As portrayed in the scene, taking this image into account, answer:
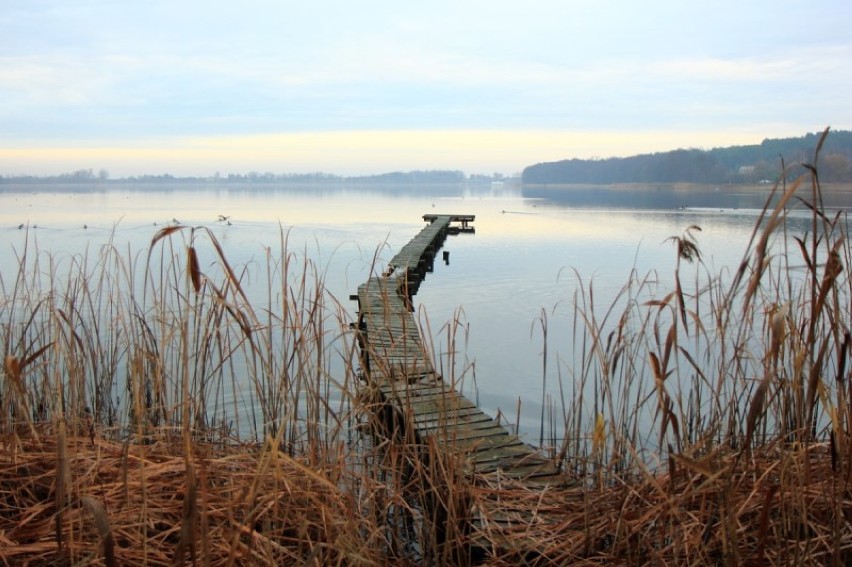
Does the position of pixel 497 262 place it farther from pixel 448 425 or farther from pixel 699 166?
pixel 699 166

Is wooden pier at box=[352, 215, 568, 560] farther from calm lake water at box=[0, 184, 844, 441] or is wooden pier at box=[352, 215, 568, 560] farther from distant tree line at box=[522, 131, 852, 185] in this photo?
distant tree line at box=[522, 131, 852, 185]

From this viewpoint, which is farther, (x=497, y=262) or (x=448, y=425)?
(x=497, y=262)

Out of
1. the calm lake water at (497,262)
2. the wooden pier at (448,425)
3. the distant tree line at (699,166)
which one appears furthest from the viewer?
the distant tree line at (699,166)

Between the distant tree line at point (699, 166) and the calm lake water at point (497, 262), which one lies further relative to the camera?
the distant tree line at point (699, 166)

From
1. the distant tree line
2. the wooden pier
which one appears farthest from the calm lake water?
the distant tree line

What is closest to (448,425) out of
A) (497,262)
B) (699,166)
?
(497,262)

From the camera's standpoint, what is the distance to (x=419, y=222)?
86.9 feet

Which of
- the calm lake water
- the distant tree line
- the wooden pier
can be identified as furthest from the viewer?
the distant tree line

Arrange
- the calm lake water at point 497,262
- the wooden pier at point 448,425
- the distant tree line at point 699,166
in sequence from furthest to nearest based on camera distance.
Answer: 1. the distant tree line at point 699,166
2. the calm lake water at point 497,262
3. the wooden pier at point 448,425

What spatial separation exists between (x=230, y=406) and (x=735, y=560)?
163 inches

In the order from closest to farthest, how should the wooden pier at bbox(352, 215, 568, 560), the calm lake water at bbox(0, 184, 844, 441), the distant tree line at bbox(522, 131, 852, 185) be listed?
the wooden pier at bbox(352, 215, 568, 560) < the calm lake water at bbox(0, 184, 844, 441) < the distant tree line at bbox(522, 131, 852, 185)

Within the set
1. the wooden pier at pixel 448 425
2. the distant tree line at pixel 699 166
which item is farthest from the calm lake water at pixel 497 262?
the distant tree line at pixel 699 166

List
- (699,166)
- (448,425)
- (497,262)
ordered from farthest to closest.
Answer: (699,166), (497,262), (448,425)

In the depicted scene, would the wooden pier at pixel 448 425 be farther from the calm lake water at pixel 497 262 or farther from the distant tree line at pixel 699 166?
the distant tree line at pixel 699 166
